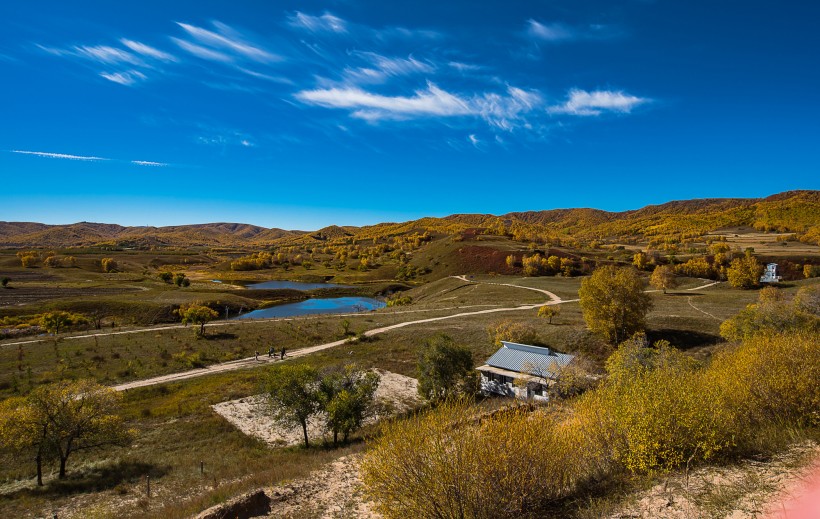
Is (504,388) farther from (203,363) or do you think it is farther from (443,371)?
(203,363)

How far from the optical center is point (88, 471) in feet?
78.0

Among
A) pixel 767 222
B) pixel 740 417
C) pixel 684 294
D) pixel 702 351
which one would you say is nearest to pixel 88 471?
pixel 740 417

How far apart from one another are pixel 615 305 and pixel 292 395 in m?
34.1

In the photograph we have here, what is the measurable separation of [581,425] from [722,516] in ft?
16.0

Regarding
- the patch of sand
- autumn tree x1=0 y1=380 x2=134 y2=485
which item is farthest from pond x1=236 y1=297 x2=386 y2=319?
autumn tree x1=0 y1=380 x2=134 y2=485

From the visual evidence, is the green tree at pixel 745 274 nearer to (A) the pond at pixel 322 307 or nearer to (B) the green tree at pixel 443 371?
(B) the green tree at pixel 443 371

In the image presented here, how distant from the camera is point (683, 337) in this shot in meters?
43.4

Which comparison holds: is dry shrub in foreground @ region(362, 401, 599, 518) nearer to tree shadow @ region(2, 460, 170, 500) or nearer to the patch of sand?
tree shadow @ region(2, 460, 170, 500)

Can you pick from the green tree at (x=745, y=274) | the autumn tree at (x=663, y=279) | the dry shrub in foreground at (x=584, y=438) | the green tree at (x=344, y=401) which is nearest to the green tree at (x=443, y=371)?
the green tree at (x=344, y=401)

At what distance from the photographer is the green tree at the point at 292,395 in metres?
28.5

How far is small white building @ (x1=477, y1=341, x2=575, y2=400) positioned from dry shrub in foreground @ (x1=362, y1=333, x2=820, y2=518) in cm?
1691

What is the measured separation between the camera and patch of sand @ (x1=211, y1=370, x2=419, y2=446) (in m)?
30.4

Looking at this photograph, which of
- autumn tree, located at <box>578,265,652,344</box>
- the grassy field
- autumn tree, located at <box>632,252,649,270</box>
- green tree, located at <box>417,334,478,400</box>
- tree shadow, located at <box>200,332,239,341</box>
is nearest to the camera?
the grassy field

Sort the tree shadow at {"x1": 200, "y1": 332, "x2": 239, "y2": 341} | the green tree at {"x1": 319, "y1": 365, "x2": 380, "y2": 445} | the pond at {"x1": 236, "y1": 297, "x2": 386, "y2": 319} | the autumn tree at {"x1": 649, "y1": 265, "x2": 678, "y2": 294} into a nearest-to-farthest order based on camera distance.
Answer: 1. the green tree at {"x1": 319, "y1": 365, "x2": 380, "y2": 445}
2. the tree shadow at {"x1": 200, "y1": 332, "x2": 239, "y2": 341}
3. the autumn tree at {"x1": 649, "y1": 265, "x2": 678, "y2": 294}
4. the pond at {"x1": 236, "y1": 297, "x2": 386, "y2": 319}
